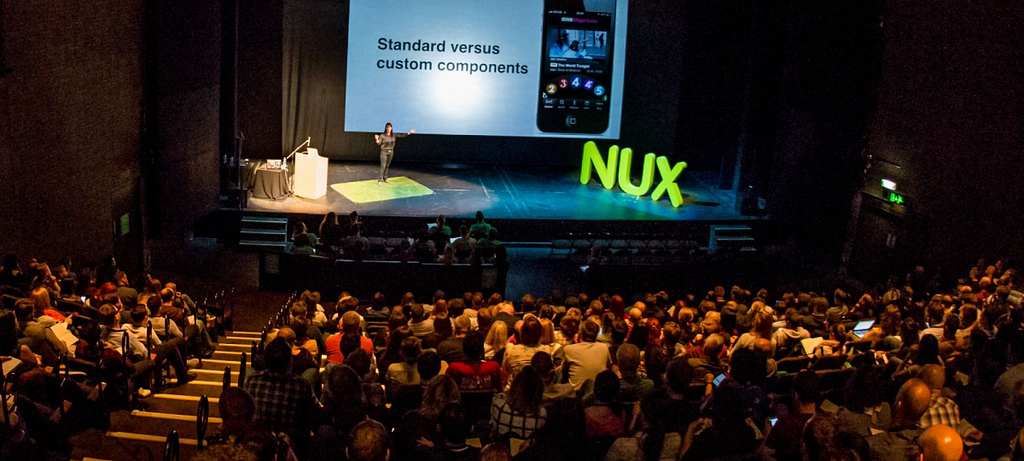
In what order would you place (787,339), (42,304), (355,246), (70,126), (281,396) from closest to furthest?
(281,396), (42,304), (787,339), (70,126), (355,246)

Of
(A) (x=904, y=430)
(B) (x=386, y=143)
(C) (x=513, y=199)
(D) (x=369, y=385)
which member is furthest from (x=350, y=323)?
(B) (x=386, y=143)

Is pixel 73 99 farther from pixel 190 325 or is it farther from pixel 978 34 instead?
pixel 978 34

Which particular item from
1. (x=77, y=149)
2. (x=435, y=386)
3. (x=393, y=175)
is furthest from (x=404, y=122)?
(x=435, y=386)

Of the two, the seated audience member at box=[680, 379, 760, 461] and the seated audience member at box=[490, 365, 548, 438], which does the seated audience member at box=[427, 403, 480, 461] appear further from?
the seated audience member at box=[680, 379, 760, 461]

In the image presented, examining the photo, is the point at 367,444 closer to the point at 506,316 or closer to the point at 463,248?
the point at 506,316

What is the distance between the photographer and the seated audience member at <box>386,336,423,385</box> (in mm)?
5676

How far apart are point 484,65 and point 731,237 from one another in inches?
225

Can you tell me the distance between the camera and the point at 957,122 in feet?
43.5

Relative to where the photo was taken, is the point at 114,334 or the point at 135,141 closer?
the point at 114,334

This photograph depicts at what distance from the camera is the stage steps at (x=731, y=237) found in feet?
50.2

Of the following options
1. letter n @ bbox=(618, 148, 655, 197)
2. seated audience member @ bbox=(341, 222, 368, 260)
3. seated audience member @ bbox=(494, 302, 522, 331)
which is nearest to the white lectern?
seated audience member @ bbox=(341, 222, 368, 260)

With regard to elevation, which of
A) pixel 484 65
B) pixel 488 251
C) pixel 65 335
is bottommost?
pixel 488 251

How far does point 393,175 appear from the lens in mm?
18062

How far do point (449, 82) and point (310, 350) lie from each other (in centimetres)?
1203
